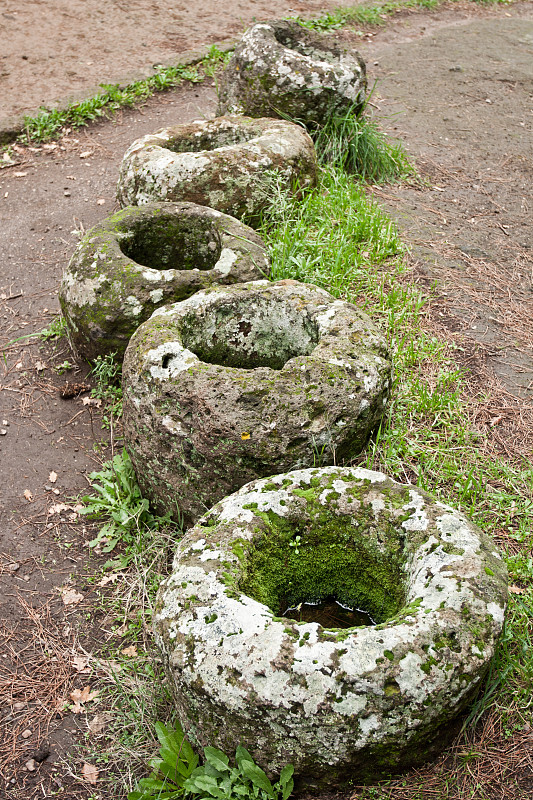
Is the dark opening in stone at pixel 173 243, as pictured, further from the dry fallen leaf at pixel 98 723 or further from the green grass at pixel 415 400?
the dry fallen leaf at pixel 98 723

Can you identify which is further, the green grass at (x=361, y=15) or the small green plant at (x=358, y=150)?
the green grass at (x=361, y=15)

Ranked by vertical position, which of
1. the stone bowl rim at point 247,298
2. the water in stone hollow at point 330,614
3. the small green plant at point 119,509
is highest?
the stone bowl rim at point 247,298

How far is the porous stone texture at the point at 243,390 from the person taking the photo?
316 cm

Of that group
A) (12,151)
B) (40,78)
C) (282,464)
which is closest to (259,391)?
(282,464)

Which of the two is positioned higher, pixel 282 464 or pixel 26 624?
pixel 282 464

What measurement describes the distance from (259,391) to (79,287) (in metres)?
1.65

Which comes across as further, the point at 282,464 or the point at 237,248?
the point at 237,248

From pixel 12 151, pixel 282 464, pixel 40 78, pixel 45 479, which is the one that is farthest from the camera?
pixel 40 78

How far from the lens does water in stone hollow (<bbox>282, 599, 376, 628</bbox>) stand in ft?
9.36

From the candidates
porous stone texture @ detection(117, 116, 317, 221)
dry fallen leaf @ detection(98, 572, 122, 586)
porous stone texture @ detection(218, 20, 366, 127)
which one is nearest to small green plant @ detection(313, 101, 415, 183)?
porous stone texture @ detection(218, 20, 366, 127)

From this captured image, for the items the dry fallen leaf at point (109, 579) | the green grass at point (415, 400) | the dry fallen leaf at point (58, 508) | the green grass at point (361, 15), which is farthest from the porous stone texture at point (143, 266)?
the green grass at point (361, 15)

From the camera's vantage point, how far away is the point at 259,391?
3.19 meters

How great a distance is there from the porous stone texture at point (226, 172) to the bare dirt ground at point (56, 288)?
913 mm

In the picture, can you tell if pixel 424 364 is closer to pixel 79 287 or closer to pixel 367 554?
pixel 367 554
